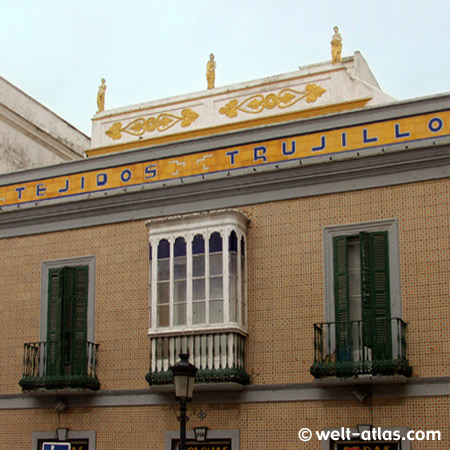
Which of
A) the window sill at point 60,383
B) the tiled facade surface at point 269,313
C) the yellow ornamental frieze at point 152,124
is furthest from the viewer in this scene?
the yellow ornamental frieze at point 152,124

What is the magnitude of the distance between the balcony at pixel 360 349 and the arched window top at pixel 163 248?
3.21 m

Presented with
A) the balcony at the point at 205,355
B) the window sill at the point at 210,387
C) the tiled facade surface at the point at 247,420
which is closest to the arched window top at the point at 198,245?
the balcony at the point at 205,355

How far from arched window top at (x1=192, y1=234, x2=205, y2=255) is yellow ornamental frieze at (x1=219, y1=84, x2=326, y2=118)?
493cm

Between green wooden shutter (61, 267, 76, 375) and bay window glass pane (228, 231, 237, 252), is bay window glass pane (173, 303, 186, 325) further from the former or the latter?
green wooden shutter (61, 267, 76, 375)

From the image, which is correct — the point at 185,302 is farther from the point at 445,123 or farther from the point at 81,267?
the point at 445,123

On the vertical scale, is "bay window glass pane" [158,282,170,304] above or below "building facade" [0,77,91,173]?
below

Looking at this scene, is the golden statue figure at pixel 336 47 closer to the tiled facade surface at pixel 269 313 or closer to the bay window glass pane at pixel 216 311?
the tiled facade surface at pixel 269 313

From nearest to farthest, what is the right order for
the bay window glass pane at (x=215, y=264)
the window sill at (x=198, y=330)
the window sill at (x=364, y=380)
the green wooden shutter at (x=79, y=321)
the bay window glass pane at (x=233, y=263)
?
the window sill at (x=364, y=380) < the window sill at (x=198, y=330) < the bay window glass pane at (x=233, y=263) < the bay window glass pane at (x=215, y=264) < the green wooden shutter at (x=79, y=321)

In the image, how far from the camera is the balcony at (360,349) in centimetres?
1405

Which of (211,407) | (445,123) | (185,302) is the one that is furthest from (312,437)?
(445,123)

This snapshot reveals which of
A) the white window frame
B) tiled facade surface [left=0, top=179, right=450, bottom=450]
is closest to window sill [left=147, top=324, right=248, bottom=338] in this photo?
the white window frame

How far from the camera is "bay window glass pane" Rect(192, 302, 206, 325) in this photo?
51.9 ft

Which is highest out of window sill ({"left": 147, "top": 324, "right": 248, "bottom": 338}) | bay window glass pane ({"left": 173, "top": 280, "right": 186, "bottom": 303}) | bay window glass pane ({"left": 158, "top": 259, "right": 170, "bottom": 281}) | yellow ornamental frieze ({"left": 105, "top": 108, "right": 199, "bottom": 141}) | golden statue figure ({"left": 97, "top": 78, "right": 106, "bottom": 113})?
golden statue figure ({"left": 97, "top": 78, "right": 106, "bottom": 113})

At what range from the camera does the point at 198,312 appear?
15875 mm
